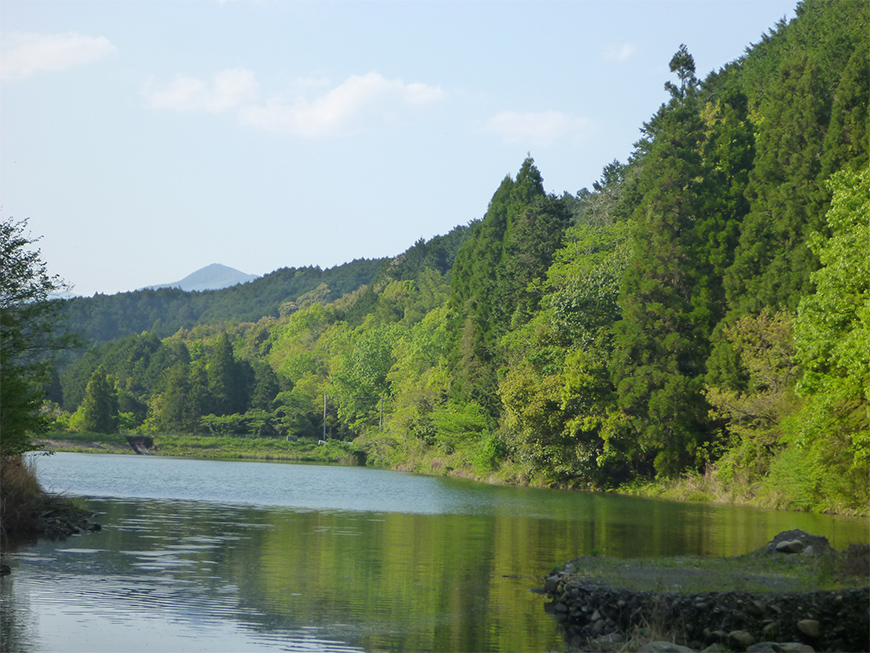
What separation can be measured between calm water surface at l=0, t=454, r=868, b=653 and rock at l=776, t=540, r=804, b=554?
381 centimetres

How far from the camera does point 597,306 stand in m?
55.7

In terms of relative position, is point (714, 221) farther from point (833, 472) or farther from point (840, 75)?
point (833, 472)

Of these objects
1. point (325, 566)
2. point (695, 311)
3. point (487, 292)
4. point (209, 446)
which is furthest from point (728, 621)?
point (209, 446)

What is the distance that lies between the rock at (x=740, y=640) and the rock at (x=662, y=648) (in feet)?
3.58

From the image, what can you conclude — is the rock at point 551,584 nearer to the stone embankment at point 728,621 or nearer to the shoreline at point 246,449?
the stone embankment at point 728,621

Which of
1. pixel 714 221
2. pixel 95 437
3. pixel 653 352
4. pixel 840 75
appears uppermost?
pixel 840 75

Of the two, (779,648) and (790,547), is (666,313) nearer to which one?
(790,547)

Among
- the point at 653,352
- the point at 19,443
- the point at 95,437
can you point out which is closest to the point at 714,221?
the point at 653,352

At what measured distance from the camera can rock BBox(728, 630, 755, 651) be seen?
13258 millimetres

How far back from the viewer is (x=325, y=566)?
20953 mm

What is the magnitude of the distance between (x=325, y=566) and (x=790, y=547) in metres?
9.20

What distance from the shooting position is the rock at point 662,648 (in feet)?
40.2

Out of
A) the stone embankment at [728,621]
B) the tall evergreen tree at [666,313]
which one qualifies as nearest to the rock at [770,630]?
the stone embankment at [728,621]

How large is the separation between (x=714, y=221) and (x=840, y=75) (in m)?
8.98
